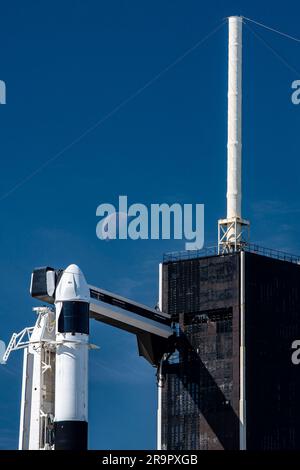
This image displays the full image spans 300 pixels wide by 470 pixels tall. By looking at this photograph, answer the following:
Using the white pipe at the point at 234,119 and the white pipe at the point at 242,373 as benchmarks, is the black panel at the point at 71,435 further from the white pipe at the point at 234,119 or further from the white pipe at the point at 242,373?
the white pipe at the point at 234,119

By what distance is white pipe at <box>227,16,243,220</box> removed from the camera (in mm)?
146125

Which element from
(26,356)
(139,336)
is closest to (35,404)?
(26,356)

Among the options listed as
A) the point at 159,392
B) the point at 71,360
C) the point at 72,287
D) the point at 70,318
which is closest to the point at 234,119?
the point at 159,392

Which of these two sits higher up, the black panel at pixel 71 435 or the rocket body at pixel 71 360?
the rocket body at pixel 71 360

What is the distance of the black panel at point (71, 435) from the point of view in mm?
125062

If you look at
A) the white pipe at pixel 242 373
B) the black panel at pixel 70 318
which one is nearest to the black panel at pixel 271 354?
the white pipe at pixel 242 373

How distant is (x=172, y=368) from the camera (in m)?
146

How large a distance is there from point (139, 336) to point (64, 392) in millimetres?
19662

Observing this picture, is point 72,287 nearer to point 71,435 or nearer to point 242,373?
point 71,435

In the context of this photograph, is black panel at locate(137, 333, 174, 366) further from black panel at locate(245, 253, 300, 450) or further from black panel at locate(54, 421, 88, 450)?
black panel at locate(54, 421, 88, 450)

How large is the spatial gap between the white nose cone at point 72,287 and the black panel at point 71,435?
9971 millimetres

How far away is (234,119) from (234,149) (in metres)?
2.80

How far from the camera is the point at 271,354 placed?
14262cm

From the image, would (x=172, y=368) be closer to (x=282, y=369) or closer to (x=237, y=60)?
(x=282, y=369)
